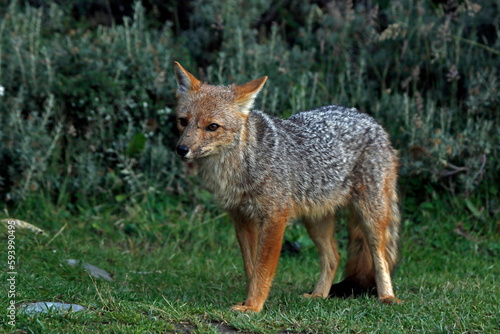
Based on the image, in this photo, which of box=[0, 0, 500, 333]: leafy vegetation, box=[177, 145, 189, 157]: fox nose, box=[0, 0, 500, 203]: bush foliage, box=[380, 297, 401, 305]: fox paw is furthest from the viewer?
box=[0, 0, 500, 203]: bush foliage

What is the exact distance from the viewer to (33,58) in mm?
7840

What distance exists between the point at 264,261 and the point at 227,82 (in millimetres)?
4260

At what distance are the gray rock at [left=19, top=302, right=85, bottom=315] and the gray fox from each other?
1.24m

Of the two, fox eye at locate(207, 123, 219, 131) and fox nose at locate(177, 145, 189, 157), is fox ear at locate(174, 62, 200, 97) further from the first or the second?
fox nose at locate(177, 145, 189, 157)

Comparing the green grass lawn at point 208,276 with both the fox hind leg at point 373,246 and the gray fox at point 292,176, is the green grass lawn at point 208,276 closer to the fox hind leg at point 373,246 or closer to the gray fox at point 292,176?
the fox hind leg at point 373,246

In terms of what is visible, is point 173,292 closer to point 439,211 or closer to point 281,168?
point 281,168

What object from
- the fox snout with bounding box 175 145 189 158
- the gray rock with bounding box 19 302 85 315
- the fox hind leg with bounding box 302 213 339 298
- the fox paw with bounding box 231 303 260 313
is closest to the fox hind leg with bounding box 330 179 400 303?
the fox hind leg with bounding box 302 213 339 298

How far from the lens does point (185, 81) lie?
4.77 m

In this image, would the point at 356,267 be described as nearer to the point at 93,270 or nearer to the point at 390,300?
the point at 390,300

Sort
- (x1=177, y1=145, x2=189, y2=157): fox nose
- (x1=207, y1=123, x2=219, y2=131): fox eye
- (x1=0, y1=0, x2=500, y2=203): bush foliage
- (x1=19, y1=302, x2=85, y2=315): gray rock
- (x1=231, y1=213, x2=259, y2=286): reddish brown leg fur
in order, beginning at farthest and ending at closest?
(x1=0, y1=0, x2=500, y2=203): bush foliage < (x1=231, y1=213, x2=259, y2=286): reddish brown leg fur < (x1=207, y1=123, x2=219, y2=131): fox eye < (x1=177, y1=145, x2=189, y2=157): fox nose < (x1=19, y1=302, x2=85, y2=315): gray rock

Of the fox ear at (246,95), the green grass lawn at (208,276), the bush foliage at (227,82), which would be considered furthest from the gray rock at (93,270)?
the fox ear at (246,95)

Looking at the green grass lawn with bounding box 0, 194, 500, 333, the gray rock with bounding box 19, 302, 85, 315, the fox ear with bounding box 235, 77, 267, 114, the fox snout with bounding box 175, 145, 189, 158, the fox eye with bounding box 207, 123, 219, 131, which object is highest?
the fox ear with bounding box 235, 77, 267, 114

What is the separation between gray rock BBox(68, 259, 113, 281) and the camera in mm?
5344

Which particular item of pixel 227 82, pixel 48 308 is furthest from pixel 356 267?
pixel 227 82
